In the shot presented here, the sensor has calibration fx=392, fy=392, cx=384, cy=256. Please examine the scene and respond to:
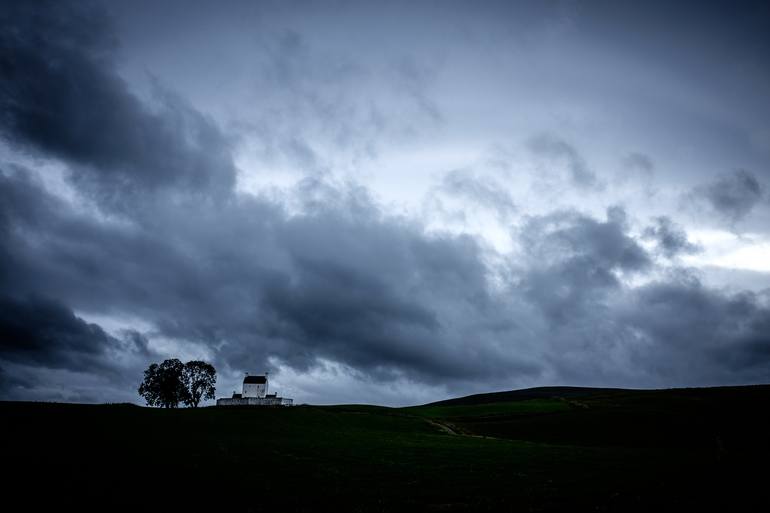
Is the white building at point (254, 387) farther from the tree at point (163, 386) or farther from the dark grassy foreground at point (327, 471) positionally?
the dark grassy foreground at point (327, 471)

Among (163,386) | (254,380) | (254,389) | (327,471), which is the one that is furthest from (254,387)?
(327,471)

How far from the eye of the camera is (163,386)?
112812 mm

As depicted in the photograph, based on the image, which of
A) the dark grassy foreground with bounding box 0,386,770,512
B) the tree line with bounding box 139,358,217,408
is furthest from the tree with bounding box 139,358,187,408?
the dark grassy foreground with bounding box 0,386,770,512

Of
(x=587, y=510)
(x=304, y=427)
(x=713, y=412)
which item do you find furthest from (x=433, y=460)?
(x=713, y=412)

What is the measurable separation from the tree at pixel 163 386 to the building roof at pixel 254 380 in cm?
1947

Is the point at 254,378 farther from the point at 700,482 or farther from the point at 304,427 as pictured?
the point at 700,482

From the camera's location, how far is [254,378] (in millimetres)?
130500

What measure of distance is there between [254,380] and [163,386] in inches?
1056

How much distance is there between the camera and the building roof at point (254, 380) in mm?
128250

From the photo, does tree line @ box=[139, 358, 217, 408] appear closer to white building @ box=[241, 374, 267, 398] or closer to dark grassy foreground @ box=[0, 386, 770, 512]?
white building @ box=[241, 374, 267, 398]

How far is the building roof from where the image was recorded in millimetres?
128250

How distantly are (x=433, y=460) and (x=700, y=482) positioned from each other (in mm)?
18763

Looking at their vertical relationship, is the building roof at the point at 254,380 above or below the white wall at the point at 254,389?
above

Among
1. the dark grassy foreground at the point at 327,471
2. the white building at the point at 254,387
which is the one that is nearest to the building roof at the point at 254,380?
the white building at the point at 254,387
